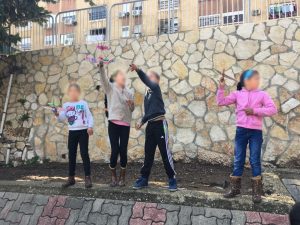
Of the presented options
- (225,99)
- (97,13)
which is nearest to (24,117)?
(97,13)

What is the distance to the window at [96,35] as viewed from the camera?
8.96 m

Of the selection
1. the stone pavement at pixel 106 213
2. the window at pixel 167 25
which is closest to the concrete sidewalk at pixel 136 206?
the stone pavement at pixel 106 213

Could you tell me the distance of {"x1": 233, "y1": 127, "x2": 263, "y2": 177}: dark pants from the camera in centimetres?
435

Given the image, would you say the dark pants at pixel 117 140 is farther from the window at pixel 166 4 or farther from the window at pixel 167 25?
the window at pixel 166 4

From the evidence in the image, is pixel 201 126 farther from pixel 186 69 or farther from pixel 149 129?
pixel 149 129

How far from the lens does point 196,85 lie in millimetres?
7660

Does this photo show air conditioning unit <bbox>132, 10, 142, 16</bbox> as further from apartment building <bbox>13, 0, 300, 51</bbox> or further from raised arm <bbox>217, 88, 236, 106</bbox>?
raised arm <bbox>217, 88, 236, 106</bbox>

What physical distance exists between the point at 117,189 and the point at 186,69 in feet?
11.9

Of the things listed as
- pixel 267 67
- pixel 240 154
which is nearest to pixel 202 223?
pixel 240 154

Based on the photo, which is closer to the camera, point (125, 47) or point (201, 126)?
point (201, 126)

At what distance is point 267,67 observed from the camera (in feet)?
23.4

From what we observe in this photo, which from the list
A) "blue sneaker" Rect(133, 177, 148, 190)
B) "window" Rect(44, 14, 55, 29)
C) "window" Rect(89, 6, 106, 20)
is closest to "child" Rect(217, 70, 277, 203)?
"blue sneaker" Rect(133, 177, 148, 190)

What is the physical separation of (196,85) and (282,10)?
7.28 feet

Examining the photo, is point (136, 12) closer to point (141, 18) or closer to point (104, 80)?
point (141, 18)
